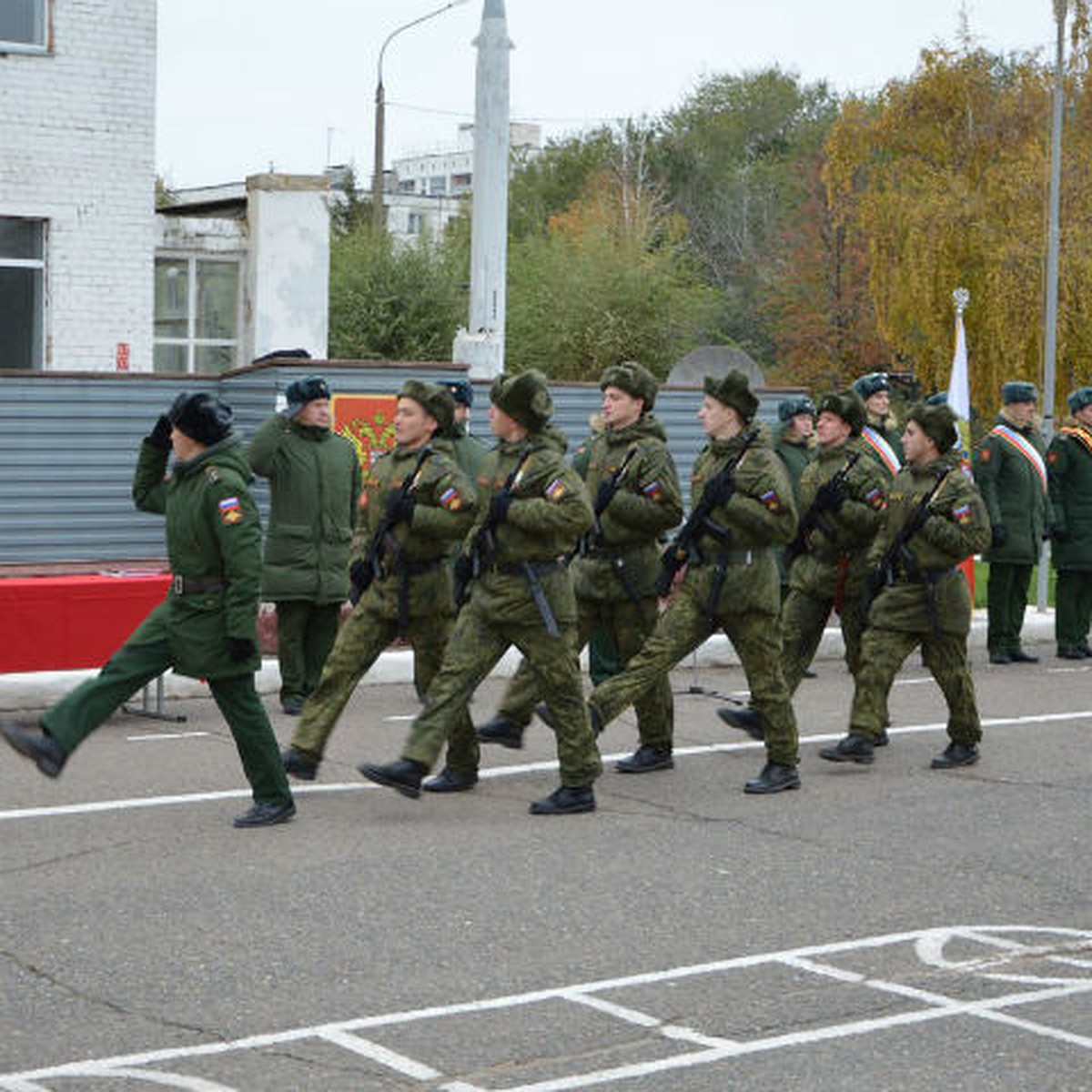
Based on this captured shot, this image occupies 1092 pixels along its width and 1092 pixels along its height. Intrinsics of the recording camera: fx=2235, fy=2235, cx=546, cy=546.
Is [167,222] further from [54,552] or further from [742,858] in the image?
[742,858]

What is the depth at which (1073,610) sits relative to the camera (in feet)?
53.0

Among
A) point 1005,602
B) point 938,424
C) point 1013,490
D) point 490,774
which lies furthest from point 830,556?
point 1013,490

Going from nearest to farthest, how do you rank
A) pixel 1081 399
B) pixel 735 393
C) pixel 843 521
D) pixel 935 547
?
pixel 735 393 < pixel 935 547 < pixel 843 521 < pixel 1081 399

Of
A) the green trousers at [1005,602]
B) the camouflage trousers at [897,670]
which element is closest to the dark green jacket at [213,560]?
the camouflage trousers at [897,670]

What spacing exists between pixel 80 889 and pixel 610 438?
3691 millimetres

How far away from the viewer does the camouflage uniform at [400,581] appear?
9.54 metres

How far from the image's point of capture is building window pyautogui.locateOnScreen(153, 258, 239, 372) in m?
25.0

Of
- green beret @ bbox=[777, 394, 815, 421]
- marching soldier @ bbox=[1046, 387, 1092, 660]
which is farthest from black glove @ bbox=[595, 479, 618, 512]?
marching soldier @ bbox=[1046, 387, 1092, 660]

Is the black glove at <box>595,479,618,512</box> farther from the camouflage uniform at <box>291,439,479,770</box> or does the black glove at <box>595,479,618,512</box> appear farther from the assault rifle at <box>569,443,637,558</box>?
the camouflage uniform at <box>291,439,479,770</box>

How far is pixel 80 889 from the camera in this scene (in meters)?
7.89

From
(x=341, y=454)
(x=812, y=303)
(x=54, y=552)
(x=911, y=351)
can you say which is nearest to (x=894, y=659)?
(x=341, y=454)

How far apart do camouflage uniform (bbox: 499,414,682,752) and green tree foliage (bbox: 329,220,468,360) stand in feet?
96.0

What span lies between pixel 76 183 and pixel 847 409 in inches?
443

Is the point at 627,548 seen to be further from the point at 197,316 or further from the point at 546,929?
the point at 197,316
